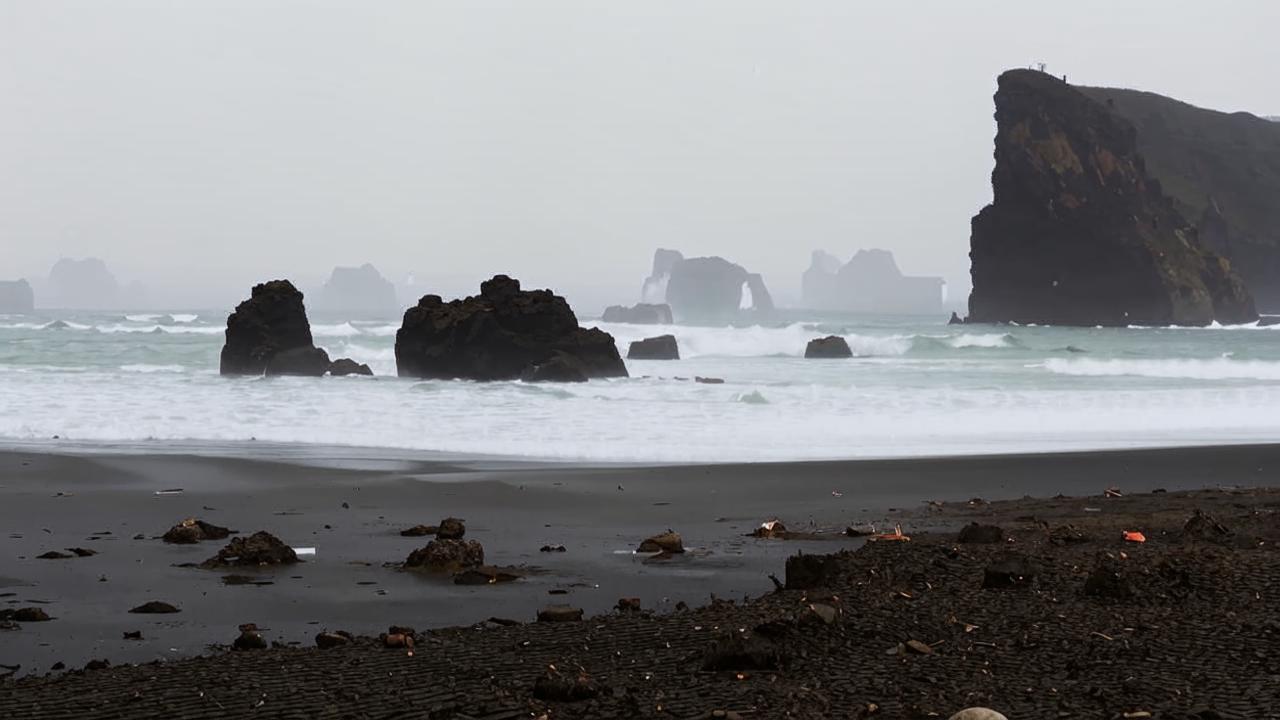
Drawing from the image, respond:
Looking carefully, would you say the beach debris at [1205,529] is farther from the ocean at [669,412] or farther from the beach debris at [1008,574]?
the ocean at [669,412]

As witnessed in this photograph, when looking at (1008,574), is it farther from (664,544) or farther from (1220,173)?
(1220,173)

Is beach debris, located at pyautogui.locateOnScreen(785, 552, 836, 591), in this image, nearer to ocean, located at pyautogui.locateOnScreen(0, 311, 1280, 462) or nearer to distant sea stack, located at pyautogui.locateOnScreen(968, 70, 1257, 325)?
ocean, located at pyautogui.locateOnScreen(0, 311, 1280, 462)

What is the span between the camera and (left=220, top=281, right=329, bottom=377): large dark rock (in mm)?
35375

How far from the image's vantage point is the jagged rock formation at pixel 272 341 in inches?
1393

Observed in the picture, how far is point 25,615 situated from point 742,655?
3.80m

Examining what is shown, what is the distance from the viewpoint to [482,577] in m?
7.83

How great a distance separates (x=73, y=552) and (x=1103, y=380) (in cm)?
3049

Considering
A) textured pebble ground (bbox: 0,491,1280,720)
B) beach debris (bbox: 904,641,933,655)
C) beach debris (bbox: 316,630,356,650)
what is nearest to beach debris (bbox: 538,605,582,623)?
textured pebble ground (bbox: 0,491,1280,720)

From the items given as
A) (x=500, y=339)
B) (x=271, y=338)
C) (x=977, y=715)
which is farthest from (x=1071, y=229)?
(x=977, y=715)

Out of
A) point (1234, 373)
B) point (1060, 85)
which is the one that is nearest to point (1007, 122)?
point (1060, 85)

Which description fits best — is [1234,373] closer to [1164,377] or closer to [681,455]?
[1164,377]

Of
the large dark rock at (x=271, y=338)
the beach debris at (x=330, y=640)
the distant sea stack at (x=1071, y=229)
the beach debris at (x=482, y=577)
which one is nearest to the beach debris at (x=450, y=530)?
the beach debris at (x=482, y=577)

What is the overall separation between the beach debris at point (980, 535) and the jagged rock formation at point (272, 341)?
2820 centimetres

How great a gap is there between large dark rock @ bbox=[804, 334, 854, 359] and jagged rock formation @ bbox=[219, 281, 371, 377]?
2107cm
